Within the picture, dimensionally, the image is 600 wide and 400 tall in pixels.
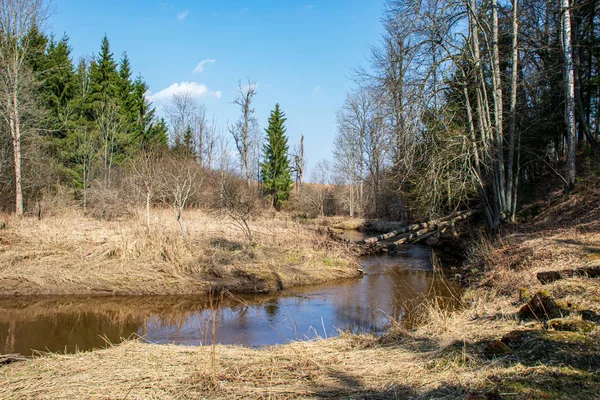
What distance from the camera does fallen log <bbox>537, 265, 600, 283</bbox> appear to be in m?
6.35

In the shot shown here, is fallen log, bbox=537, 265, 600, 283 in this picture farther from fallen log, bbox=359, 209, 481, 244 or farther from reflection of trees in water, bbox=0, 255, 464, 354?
fallen log, bbox=359, 209, 481, 244

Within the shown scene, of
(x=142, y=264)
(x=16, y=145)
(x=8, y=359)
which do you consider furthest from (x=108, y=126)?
(x=8, y=359)

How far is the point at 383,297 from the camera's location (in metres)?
10.4

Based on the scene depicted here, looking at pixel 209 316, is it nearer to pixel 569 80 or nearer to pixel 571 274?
pixel 571 274

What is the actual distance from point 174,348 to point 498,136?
1262 centimetres

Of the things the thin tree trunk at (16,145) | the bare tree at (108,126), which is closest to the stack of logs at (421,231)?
the thin tree trunk at (16,145)

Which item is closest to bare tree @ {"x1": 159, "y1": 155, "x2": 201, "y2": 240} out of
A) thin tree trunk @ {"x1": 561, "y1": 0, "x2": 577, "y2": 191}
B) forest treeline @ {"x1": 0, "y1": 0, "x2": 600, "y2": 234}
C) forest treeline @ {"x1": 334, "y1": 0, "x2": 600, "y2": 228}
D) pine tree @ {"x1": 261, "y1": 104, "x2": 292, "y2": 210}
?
forest treeline @ {"x1": 0, "y1": 0, "x2": 600, "y2": 234}

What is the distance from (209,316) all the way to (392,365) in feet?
19.8

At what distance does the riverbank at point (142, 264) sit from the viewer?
33.5ft

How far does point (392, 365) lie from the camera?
12.8 ft

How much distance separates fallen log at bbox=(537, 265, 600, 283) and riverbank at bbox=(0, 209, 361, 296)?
6577mm

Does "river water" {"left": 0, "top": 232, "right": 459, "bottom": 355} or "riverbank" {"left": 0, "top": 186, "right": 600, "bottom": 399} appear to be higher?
"riverbank" {"left": 0, "top": 186, "right": 600, "bottom": 399}

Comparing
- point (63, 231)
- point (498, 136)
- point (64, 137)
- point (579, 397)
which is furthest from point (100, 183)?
point (579, 397)

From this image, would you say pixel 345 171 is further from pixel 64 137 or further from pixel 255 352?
pixel 255 352
